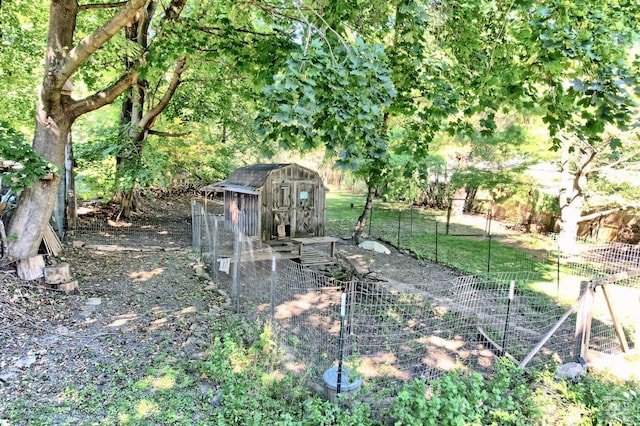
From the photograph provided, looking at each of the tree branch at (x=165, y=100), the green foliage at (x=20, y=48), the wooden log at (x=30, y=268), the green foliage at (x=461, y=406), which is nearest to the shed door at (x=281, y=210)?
the tree branch at (x=165, y=100)

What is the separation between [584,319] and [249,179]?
9.10 metres

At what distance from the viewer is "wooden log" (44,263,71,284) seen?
5.55 meters

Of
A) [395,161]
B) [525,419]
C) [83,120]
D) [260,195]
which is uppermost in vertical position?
[83,120]

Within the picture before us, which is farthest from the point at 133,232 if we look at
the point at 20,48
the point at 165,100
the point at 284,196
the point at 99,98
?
the point at 99,98

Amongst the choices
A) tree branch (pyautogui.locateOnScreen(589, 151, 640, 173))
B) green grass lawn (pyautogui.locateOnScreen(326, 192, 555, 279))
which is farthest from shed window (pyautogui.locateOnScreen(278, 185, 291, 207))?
tree branch (pyautogui.locateOnScreen(589, 151, 640, 173))

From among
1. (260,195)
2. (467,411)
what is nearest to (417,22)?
(467,411)

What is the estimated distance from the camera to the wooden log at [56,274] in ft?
18.2

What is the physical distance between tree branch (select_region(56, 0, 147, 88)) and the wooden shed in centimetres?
585

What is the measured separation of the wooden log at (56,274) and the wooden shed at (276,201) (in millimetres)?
5533

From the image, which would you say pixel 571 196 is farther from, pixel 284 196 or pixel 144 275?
pixel 144 275

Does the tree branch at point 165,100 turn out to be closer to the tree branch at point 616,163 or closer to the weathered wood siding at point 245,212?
the weathered wood siding at point 245,212

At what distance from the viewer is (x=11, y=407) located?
327cm

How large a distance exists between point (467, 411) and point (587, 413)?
4.02 feet

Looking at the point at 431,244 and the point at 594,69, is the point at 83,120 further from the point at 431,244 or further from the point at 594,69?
the point at 594,69
